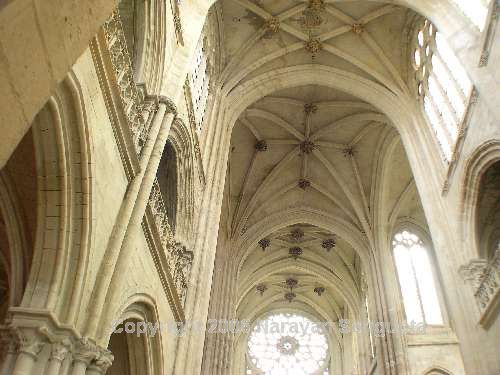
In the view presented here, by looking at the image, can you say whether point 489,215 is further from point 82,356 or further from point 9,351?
point 9,351

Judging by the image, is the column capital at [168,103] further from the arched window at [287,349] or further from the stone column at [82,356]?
the arched window at [287,349]

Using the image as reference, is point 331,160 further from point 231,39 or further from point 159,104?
point 159,104

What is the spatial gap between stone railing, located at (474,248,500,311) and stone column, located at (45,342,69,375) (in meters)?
6.37

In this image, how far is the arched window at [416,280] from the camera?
15703 mm

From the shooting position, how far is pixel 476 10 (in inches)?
377

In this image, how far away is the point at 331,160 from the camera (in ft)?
59.8

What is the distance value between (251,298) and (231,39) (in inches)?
565

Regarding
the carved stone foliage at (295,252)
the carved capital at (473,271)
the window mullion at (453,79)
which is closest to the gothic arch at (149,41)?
the window mullion at (453,79)

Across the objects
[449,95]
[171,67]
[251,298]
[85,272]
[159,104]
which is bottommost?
[85,272]

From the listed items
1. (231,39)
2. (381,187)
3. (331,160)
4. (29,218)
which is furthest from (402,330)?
(29,218)

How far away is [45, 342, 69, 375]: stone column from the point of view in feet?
13.8

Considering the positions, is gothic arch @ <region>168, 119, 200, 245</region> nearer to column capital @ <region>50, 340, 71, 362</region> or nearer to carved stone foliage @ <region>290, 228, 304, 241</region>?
column capital @ <region>50, 340, 71, 362</region>

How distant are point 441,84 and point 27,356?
10.4 m

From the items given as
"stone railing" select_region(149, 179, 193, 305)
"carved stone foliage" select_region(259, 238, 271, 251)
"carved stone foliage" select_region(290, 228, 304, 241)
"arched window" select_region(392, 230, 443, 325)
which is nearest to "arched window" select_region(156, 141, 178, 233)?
"stone railing" select_region(149, 179, 193, 305)
